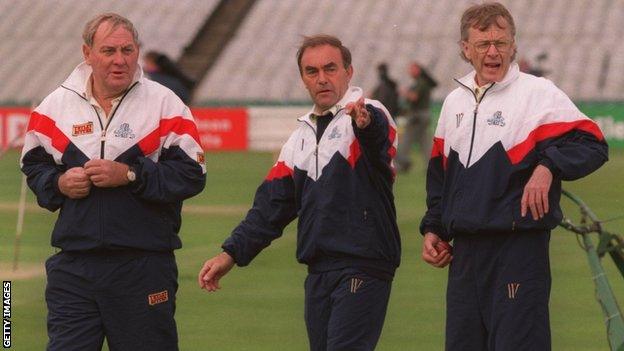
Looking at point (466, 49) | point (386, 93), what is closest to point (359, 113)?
point (466, 49)

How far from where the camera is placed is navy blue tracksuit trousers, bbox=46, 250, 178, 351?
20.4 feet

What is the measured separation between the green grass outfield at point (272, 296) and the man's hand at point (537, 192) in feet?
12.8

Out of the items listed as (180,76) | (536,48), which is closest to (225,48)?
(536,48)

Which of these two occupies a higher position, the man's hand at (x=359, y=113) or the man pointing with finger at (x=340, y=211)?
the man's hand at (x=359, y=113)

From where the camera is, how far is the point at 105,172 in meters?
6.05

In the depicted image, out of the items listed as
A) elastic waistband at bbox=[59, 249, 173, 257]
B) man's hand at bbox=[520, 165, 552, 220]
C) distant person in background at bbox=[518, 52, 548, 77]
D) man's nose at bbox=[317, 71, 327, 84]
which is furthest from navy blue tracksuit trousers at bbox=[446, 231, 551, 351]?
distant person in background at bbox=[518, 52, 548, 77]

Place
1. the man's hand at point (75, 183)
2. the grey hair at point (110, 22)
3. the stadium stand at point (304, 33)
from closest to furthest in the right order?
the man's hand at point (75, 183)
the grey hair at point (110, 22)
the stadium stand at point (304, 33)

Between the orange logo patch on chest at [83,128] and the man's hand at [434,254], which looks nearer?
the orange logo patch on chest at [83,128]

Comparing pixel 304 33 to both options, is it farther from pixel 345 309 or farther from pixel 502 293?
pixel 502 293

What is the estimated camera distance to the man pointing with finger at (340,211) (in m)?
6.52

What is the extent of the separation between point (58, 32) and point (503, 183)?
4338 cm

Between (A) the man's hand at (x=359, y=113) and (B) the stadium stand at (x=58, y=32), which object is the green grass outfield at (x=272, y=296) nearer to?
(A) the man's hand at (x=359, y=113)

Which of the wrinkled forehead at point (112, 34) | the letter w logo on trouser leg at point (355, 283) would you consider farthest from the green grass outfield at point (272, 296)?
the wrinkled forehead at point (112, 34)

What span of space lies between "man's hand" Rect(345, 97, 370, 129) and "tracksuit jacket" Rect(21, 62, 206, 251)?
652mm
